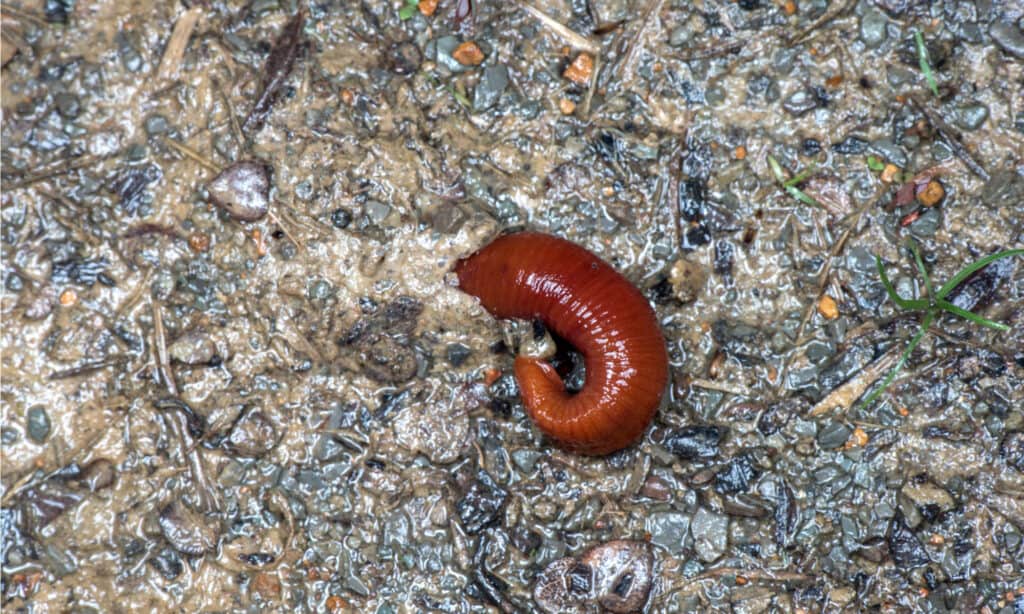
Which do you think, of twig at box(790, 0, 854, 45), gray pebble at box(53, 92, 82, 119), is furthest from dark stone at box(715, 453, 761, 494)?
gray pebble at box(53, 92, 82, 119)

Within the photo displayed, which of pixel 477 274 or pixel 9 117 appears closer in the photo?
pixel 477 274

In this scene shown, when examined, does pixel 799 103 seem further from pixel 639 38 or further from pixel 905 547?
pixel 905 547

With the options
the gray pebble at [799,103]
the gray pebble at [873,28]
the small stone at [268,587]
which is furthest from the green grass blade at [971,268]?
the small stone at [268,587]

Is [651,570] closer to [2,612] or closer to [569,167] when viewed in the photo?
[569,167]

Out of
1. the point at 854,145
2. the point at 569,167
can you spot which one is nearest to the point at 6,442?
the point at 569,167

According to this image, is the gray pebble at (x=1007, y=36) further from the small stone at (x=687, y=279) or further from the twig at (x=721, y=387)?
the twig at (x=721, y=387)

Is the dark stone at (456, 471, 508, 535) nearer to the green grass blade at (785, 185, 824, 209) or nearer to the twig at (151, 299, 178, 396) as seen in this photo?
the twig at (151, 299, 178, 396)

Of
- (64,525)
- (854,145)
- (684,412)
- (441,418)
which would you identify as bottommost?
(64,525)

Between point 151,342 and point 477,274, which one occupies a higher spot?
point 477,274
